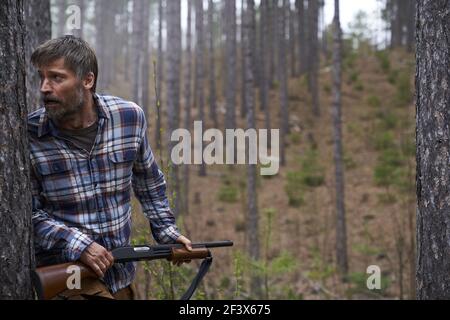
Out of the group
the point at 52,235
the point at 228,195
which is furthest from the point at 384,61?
the point at 52,235

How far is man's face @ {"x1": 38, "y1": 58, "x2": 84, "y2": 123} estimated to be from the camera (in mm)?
2355

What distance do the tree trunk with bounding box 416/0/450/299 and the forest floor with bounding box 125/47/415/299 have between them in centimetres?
171

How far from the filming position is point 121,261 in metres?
2.41

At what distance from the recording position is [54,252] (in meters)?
2.47

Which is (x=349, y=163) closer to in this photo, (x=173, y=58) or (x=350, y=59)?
(x=173, y=58)

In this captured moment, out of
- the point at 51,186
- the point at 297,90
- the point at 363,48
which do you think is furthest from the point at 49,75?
the point at 363,48

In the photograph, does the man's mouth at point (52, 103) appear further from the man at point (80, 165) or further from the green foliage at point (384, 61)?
the green foliage at point (384, 61)

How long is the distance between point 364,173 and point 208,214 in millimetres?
4810

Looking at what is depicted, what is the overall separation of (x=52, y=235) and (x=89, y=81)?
74cm

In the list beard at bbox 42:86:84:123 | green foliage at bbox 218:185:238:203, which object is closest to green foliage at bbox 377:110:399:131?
green foliage at bbox 218:185:238:203

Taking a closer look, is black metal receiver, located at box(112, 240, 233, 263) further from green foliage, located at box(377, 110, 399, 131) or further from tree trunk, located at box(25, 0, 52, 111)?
green foliage, located at box(377, 110, 399, 131)

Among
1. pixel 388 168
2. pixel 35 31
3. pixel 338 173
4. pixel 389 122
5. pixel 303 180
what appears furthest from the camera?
pixel 389 122

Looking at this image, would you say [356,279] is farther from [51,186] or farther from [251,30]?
[51,186]

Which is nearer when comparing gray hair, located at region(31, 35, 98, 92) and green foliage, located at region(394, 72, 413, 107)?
gray hair, located at region(31, 35, 98, 92)
